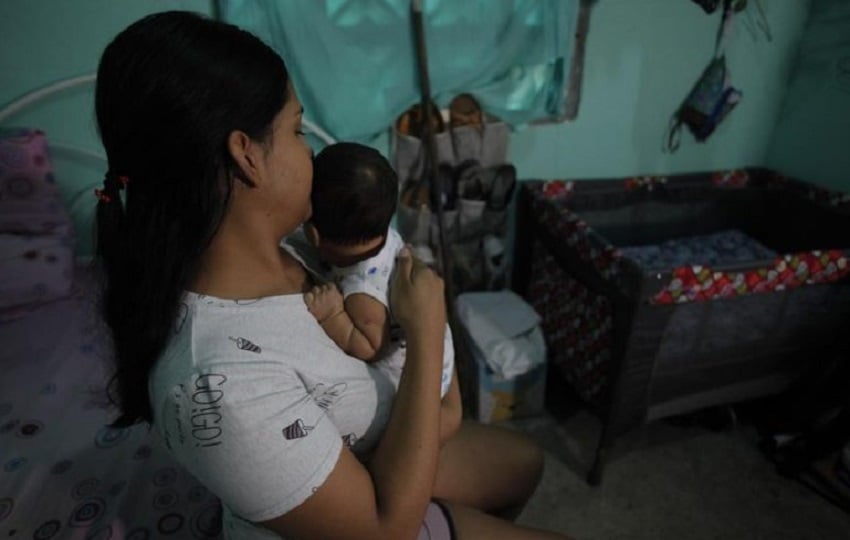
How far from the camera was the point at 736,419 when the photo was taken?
1.91 metres

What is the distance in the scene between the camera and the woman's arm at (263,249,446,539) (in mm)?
625

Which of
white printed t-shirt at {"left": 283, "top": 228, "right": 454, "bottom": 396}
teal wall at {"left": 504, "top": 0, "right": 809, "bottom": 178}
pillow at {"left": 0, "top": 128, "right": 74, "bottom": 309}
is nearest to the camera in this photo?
white printed t-shirt at {"left": 283, "top": 228, "right": 454, "bottom": 396}

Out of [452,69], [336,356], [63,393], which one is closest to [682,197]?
[452,69]

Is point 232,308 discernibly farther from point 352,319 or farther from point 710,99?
point 710,99

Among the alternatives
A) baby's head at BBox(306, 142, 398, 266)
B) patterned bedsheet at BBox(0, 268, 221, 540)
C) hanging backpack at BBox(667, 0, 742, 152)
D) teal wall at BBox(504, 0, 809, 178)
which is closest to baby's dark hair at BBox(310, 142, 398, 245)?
baby's head at BBox(306, 142, 398, 266)

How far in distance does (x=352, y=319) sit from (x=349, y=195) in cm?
21

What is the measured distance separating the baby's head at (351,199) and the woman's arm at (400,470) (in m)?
0.16

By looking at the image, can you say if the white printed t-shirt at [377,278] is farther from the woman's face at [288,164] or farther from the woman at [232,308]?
the woman's face at [288,164]

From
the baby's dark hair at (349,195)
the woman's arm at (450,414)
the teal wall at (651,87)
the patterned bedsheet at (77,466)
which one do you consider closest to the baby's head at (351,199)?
the baby's dark hair at (349,195)

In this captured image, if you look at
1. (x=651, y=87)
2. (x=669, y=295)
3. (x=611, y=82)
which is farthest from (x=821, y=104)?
(x=669, y=295)

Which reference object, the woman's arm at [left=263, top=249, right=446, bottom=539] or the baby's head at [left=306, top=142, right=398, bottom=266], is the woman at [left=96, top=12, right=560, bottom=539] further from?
the baby's head at [left=306, top=142, right=398, bottom=266]

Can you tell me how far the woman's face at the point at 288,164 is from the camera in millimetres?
610

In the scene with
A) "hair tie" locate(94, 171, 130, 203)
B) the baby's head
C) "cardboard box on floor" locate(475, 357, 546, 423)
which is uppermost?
"hair tie" locate(94, 171, 130, 203)

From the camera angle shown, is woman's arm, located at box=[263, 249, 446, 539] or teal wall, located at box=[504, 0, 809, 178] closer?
woman's arm, located at box=[263, 249, 446, 539]
